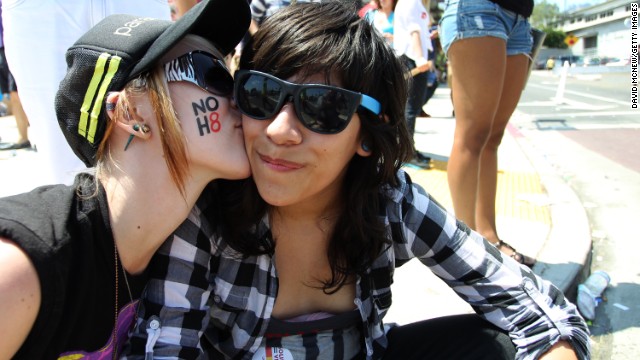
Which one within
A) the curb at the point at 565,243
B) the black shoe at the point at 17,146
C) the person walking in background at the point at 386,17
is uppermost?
the person walking in background at the point at 386,17

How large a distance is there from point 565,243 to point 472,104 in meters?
1.15

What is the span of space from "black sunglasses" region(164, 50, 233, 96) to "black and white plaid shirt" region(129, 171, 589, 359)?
0.32m

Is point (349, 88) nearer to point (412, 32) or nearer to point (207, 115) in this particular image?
point (207, 115)

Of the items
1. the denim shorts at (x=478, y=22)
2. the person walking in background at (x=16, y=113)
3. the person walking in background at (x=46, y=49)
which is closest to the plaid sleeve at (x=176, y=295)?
the person walking in background at (x=46, y=49)

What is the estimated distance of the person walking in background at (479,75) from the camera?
245 centimetres

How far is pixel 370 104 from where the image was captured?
139cm

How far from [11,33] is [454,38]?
195 centimetres

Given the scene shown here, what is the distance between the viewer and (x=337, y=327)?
1527mm

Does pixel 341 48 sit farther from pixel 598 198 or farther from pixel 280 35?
pixel 598 198

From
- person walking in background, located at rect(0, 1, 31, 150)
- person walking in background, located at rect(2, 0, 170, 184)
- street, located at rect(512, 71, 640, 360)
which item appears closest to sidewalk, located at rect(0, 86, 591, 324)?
street, located at rect(512, 71, 640, 360)

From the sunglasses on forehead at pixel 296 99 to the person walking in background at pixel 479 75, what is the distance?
1.38m

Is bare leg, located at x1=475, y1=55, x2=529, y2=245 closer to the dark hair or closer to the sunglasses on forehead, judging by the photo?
the dark hair

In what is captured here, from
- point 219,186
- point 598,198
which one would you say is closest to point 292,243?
point 219,186

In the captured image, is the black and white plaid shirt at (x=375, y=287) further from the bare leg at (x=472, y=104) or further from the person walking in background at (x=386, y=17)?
the person walking in background at (x=386, y=17)
